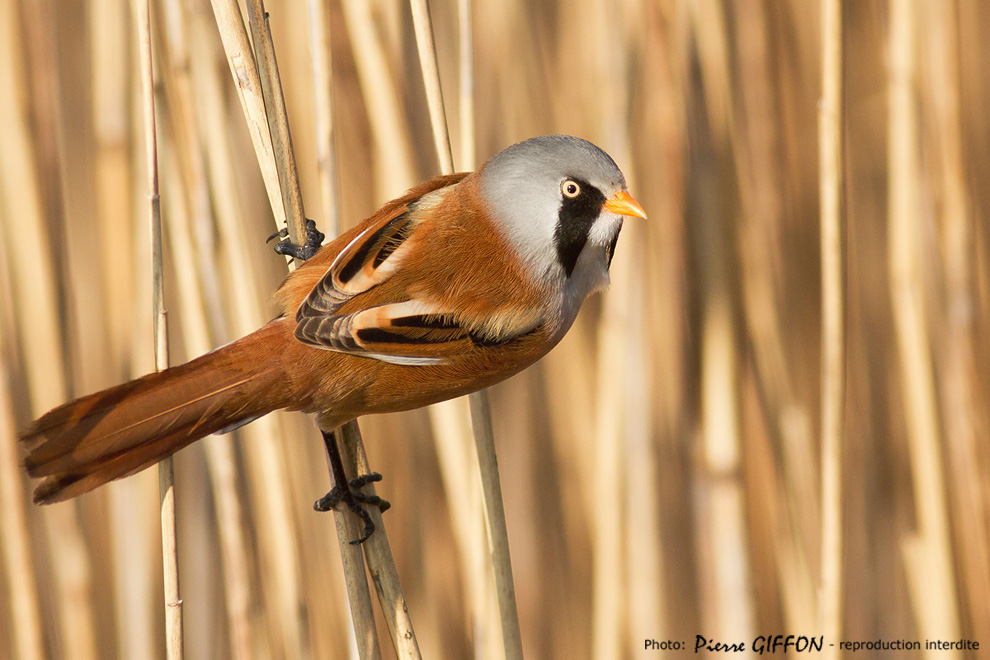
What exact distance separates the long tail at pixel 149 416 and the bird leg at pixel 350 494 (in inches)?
6.7

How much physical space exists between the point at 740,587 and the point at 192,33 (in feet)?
5.67

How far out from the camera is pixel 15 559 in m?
1.66

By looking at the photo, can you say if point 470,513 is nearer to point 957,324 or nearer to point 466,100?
point 466,100

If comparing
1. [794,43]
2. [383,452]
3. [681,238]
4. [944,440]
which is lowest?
[944,440]

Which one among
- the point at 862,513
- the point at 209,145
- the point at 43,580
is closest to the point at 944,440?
the point at 862,513

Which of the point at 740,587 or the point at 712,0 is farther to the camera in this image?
the point at 740,587

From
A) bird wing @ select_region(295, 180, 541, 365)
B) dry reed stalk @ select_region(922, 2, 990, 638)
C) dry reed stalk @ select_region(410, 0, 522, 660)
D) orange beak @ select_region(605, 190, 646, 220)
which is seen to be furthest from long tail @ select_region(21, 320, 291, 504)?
dry reed stalk @ select_region(922, 2, 990, 638)

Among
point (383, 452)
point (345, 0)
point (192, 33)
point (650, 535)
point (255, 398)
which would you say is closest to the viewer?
point (255, 398)

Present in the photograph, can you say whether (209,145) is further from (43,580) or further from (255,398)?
(43,580)

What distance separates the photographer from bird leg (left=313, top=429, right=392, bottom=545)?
1391 mm

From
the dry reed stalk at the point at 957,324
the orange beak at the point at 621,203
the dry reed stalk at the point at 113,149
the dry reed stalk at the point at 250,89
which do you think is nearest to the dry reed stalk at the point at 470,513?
the orange beak at the point at 621,203

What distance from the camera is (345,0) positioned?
63.4 inches

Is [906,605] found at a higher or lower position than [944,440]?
lower

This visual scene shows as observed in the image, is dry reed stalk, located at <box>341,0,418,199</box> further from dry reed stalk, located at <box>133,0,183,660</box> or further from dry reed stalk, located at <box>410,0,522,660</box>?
dry reed stalk, located at <box>133,0,183,660</box>
